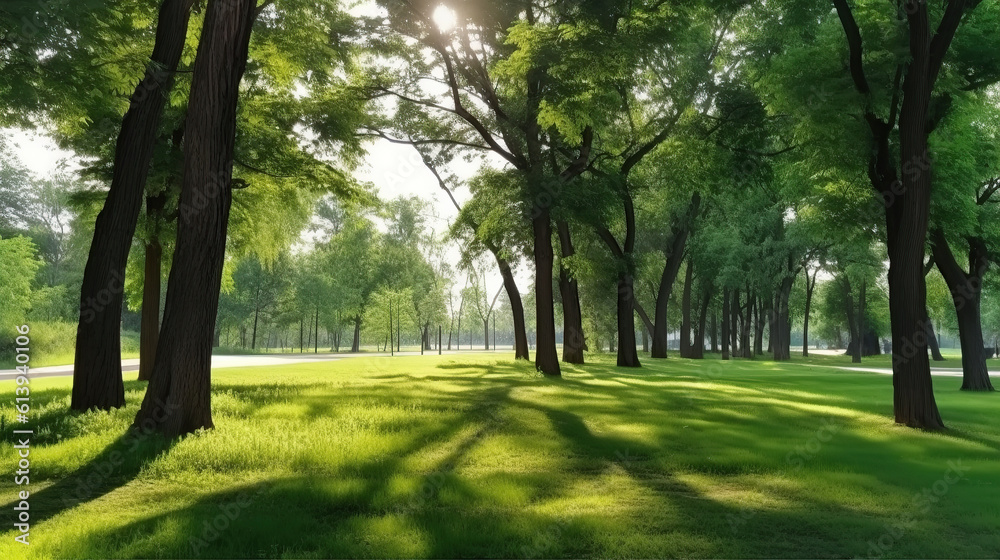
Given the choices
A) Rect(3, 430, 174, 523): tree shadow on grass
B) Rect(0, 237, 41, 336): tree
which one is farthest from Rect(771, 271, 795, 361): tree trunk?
Rect(0, 237, 41, 336): tree

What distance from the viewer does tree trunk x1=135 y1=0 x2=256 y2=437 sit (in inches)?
368

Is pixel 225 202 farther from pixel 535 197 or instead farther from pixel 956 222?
pixel 956 222

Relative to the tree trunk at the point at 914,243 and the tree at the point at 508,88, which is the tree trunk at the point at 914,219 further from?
the tree at the point at 508,88

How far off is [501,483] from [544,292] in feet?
49.0

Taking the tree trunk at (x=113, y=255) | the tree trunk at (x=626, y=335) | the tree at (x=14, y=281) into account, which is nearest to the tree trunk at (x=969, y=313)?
the tree trunk at (x=626, y=335)

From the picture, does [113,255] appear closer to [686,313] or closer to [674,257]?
[674,257]

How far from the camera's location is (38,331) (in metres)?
35.1

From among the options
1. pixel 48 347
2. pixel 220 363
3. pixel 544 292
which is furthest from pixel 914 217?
pixel 48 347

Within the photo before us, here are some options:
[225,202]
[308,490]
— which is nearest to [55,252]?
[225,202]

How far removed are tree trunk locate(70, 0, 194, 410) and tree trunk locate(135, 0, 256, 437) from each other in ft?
7.66

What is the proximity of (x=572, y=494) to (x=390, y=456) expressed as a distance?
2.74 m

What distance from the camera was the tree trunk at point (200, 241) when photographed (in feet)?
30.7

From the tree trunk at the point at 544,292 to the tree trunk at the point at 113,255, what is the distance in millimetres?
11801

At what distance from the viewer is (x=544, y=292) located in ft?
71.2
